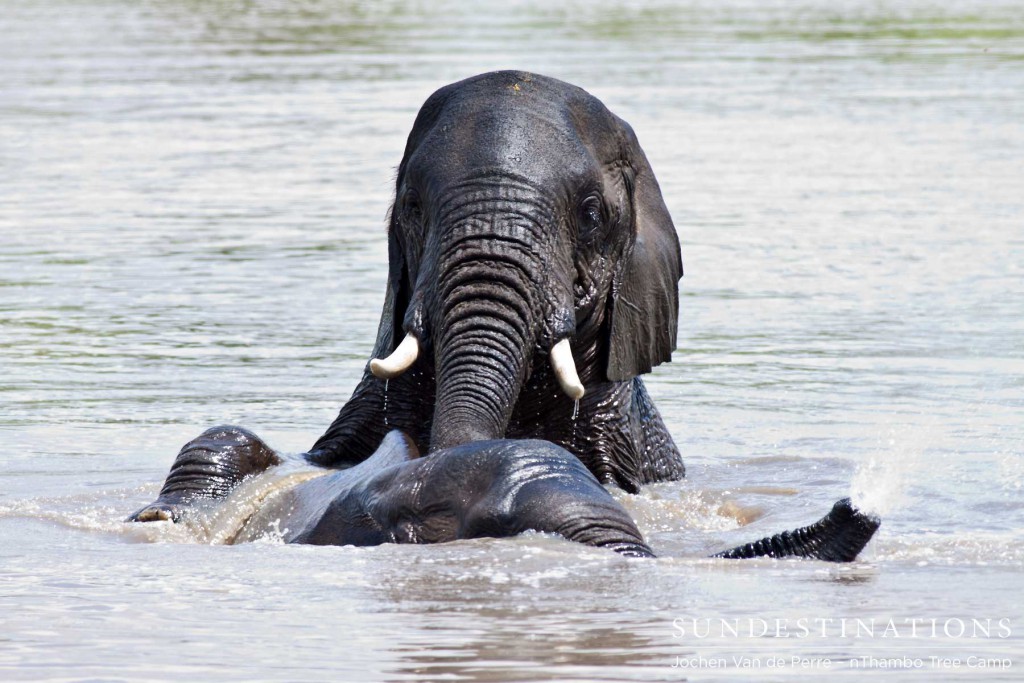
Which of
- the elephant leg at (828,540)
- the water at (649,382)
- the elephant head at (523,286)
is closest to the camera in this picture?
the water at (649,382)

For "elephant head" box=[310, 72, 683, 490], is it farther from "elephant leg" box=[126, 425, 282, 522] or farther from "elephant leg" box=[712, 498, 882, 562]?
"elephant leg" box=[712, 498, 882, 562]

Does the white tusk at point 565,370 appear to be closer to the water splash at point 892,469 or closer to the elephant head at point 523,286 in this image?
the elephant head at point 523,286

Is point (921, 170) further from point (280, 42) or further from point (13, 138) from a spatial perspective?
point (280, 42)

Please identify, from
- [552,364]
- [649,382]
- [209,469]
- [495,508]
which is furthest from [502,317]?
[649,382]

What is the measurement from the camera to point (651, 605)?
6.00 meters

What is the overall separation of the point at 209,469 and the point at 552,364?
1.37 meters

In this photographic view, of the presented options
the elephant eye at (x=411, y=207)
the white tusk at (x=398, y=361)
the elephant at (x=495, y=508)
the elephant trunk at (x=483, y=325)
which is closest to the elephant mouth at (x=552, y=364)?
the white tusk at (x=398, y=361)

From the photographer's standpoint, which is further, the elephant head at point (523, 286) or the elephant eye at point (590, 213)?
the elephant eye at point (590, 213)

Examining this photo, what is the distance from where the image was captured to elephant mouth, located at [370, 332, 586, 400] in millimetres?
7965

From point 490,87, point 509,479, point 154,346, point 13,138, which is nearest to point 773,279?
point 154,346

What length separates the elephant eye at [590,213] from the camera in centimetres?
833

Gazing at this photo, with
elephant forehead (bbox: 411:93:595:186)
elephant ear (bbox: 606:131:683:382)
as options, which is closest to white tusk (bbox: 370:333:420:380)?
elephant forehead (bbox: 411:93:595:186)

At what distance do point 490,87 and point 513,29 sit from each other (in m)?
31.1

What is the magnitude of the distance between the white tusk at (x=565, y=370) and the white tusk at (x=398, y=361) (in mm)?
538
